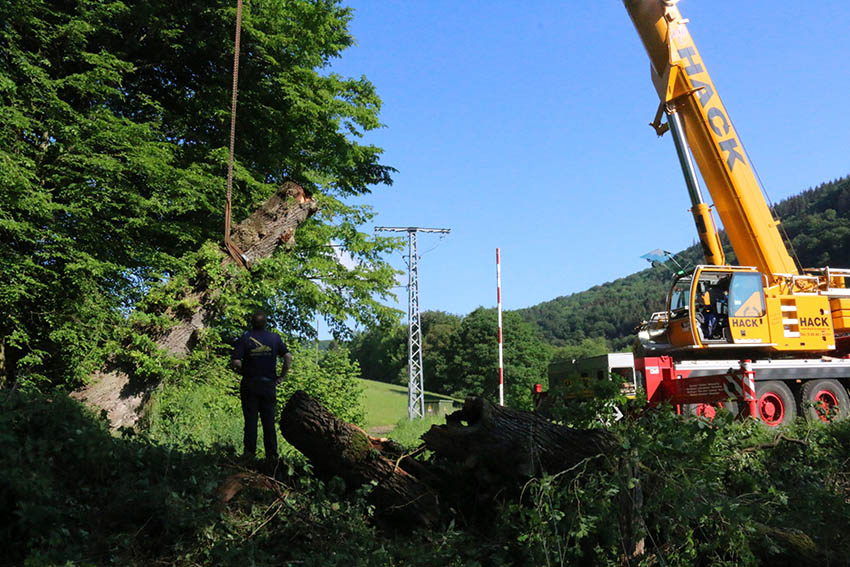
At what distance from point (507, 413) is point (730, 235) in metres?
9.34

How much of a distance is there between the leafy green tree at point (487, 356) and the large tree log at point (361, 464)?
54.0m

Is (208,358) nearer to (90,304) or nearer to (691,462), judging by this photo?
(90,304)

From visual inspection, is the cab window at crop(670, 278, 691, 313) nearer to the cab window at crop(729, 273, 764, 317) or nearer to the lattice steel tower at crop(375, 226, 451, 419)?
the cab window at crop(729, 273, 764, 317)

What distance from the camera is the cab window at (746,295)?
1138 cm

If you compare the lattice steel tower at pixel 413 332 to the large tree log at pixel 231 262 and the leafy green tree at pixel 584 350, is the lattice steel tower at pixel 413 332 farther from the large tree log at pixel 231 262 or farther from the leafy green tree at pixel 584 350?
the leafy green tree at pixel 584 350

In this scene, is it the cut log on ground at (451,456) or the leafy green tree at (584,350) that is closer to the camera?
the cut log on ground at (451,456)

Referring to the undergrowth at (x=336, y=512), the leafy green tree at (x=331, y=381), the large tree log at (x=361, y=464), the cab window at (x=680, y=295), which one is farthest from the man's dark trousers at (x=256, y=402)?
the cab window at (x=680, y=295)

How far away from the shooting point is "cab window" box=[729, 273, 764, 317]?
11.4 meters

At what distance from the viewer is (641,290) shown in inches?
4697

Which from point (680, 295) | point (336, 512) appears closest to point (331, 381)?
point (680, 295)

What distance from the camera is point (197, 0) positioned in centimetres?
1396

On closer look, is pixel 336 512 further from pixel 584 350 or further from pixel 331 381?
pixel 584 350

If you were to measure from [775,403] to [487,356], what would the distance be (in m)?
48.5

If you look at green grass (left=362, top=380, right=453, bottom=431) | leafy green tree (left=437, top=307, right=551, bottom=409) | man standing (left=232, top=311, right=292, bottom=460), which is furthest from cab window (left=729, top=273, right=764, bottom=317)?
leafy green tree (left=437, top=307, right=551, bottom=409)
